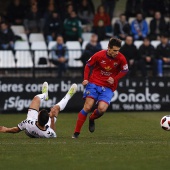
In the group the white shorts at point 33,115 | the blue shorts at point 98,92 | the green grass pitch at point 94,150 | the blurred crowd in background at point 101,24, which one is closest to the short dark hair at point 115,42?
the blue shorts at point 98,92

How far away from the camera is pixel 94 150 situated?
12594mm

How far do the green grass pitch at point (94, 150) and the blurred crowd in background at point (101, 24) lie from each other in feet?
20.3

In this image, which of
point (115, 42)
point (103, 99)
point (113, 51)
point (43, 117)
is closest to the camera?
point (43, 117)

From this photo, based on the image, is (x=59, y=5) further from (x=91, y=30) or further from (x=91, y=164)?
(x=91, y=164)

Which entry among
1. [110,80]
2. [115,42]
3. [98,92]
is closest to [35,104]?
[98,92]

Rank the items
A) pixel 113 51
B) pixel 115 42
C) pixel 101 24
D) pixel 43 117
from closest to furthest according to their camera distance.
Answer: pixel 43 117 → pixel 115 42 → pixel 113 51 → pixel 101 24

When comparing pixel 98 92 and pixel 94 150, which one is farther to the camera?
pixel 98 92

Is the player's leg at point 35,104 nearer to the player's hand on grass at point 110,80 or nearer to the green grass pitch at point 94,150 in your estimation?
the green grass pitch at point 94,150

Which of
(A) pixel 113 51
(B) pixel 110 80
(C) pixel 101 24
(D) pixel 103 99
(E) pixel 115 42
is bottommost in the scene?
(D) pixel 103 99

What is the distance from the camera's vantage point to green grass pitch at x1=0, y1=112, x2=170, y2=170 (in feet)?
35.7

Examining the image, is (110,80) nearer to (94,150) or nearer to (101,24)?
(94,150)

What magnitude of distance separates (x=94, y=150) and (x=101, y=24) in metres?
14.0

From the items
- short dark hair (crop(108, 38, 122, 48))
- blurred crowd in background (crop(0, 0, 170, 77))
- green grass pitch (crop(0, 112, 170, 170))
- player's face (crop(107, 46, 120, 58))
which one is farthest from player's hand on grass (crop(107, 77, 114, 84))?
blurred crowd in background (crop(0, 0, 170, 77))

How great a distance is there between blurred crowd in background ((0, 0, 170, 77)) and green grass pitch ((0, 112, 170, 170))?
619 centimetres
